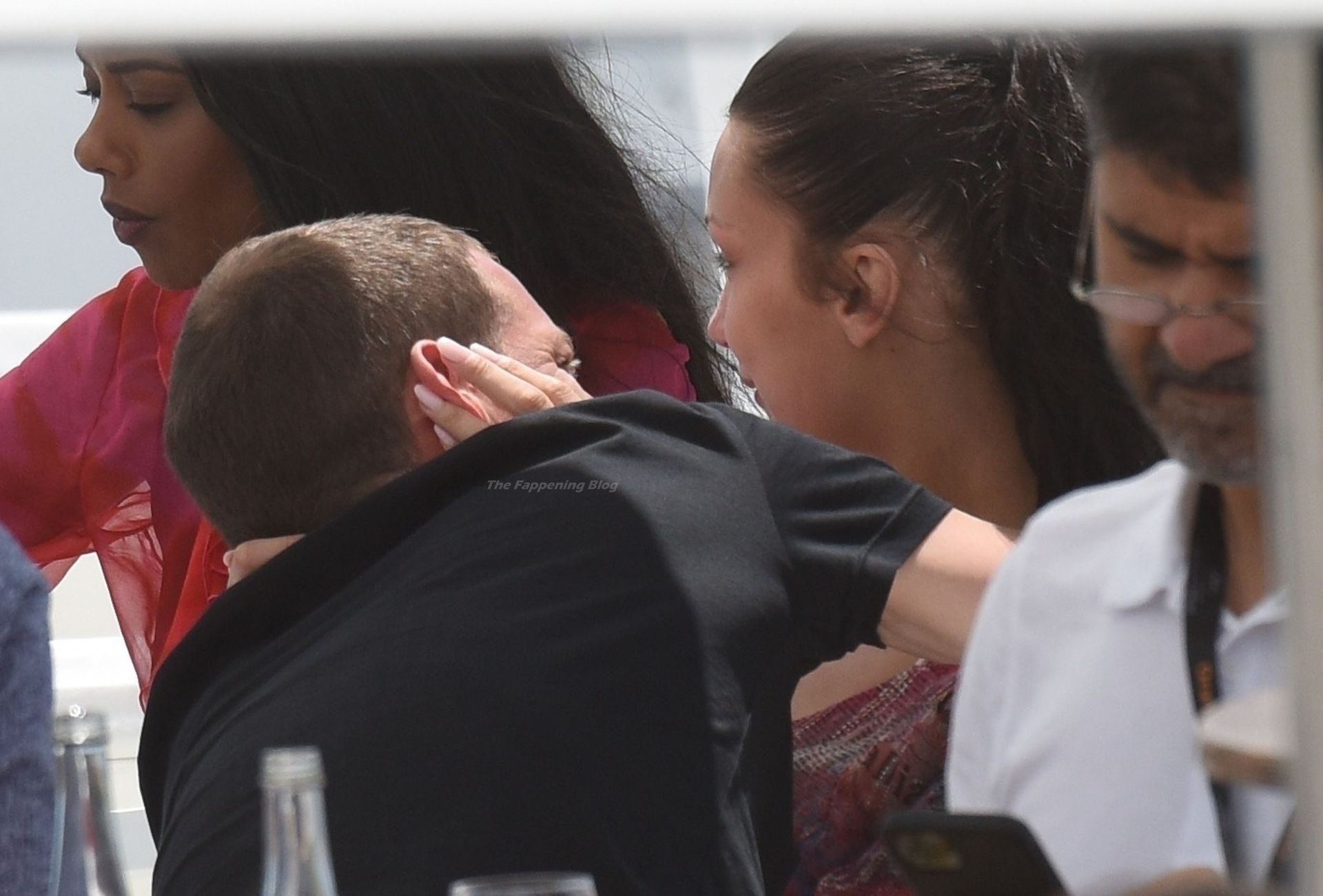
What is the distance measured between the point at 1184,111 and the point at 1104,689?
11.6 inches

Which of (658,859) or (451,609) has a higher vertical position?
(451,609)

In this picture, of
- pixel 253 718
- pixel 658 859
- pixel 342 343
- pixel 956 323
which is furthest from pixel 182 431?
pixel 956 323

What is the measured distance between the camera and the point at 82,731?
3.89 ft

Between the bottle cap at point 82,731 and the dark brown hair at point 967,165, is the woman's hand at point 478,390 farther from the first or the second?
the dark brown hair at point 967,165

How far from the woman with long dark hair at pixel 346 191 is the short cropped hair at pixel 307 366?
427 mm

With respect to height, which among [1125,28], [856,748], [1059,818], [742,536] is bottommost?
[856,748]

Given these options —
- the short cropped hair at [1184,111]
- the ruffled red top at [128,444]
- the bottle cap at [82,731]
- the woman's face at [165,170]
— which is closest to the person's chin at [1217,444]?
the short cropped hair at [1184,111]

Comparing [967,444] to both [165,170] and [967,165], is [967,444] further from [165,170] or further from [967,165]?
[165,170]

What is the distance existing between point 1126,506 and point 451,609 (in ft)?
1.43

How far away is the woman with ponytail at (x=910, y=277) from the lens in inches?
64.7

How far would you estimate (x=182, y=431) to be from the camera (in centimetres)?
146

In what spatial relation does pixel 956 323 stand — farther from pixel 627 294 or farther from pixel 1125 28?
pixel 1125 28

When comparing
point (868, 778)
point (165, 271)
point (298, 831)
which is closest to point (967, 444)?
point (868, 778)

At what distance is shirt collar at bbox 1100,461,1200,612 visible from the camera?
96 cm
